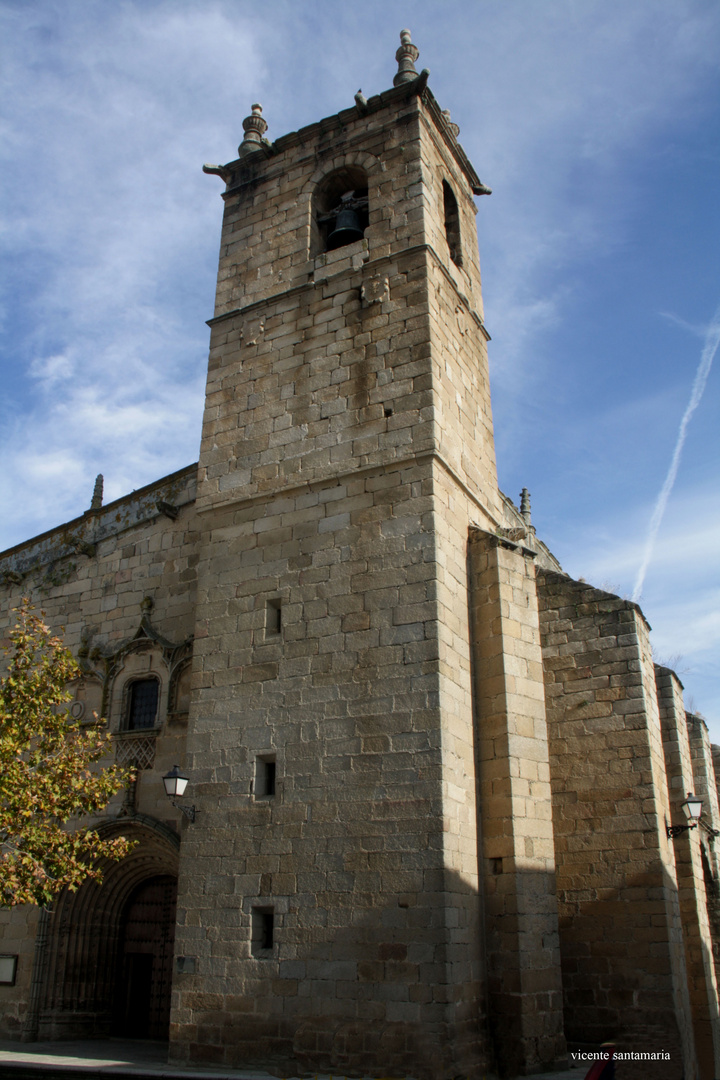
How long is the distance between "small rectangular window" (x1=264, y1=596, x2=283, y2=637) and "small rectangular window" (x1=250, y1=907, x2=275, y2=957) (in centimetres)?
285

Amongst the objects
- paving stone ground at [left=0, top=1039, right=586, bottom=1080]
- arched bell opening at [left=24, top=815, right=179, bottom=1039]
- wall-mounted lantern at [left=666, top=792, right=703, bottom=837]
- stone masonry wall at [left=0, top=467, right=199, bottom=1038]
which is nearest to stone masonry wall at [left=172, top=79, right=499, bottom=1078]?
paving stone ground at [left=0, top=1039, right=586, bottom=1080]

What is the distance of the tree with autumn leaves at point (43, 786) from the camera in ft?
29.4

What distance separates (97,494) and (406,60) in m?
8.07

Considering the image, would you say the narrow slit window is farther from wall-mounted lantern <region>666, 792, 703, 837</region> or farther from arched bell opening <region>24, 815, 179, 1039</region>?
arched bell opening <region>24, 815, 179, 1039</region>

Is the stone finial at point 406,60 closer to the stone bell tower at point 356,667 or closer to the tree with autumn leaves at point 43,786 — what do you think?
the stone bell tower at point 356,667

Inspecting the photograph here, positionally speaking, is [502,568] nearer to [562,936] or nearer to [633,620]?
[633,620]

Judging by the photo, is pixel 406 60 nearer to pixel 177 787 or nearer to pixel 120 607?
pixel 120 607

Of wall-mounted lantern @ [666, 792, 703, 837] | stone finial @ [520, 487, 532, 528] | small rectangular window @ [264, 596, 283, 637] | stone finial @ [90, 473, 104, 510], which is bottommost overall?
wall-mounted lantern @ [666, 792, 703, 837]

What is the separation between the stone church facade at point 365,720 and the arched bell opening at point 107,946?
3 cm

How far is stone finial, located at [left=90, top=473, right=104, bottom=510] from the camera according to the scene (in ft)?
46.0

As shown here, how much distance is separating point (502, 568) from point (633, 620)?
76.1 inches

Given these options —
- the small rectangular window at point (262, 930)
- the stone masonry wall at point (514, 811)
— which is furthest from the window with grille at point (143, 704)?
the stone masonry wall at point (514, 811)

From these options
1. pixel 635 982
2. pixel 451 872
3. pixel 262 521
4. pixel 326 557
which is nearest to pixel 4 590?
pixel 262 521

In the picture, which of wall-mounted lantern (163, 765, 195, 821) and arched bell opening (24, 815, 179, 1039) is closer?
wall-mounted lantern (163, 765, 195, 821)
